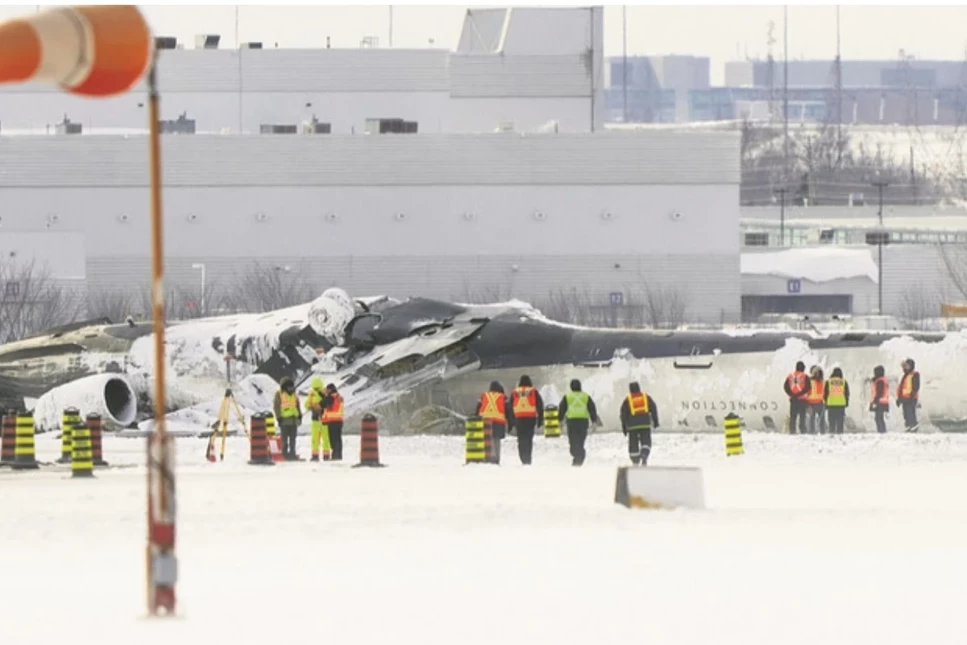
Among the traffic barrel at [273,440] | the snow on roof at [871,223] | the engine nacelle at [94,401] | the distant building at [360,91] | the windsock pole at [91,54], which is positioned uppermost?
the distant building at [360,91]

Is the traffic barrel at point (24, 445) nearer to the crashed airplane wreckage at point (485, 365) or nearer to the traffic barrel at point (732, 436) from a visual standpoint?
the crashed airplane wreckage at point (485, 365)

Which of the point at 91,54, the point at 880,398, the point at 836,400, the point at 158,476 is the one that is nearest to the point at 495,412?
the point at 836,400

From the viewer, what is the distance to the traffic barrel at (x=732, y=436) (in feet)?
121

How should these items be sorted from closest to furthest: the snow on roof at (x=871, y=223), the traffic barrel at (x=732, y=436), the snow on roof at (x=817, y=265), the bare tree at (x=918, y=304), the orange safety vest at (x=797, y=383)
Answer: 1. the traffic barrel at (x=732, y=436)
2. the orange safety vest at (x=797, y=383)
3. the bare tree at (x=918, y=304)
4. the snow on roof at (x=817, y=265)
5. the snow on roof at (x=871, y=223)

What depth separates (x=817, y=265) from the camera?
339 ft

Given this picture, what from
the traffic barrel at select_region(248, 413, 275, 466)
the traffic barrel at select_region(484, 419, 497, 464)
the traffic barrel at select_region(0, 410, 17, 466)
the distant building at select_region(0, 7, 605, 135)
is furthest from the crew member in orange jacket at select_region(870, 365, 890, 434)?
the distant building at select_region(0, 7, 605, 135)

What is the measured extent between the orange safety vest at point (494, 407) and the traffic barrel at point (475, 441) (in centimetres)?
81

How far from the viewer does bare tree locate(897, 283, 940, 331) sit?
94.0 m

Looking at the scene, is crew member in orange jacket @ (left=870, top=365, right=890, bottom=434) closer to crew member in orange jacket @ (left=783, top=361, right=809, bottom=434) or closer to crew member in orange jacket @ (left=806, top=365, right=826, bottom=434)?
crew member in orange jacket @ (left=806, top=365, right=826, bottom=434)

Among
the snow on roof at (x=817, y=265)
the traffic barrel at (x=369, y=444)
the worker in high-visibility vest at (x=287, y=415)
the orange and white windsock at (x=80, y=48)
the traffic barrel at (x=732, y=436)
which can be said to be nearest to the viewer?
the orange and white windsock at (x=80, y=48)

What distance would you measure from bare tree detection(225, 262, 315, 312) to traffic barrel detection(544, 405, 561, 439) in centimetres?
4573

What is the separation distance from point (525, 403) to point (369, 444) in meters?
2.89

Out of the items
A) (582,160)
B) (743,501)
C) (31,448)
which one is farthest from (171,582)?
(582,160)

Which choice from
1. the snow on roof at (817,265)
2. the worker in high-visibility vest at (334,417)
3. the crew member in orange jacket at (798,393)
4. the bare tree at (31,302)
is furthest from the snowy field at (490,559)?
the snow on roof at (817,265)
